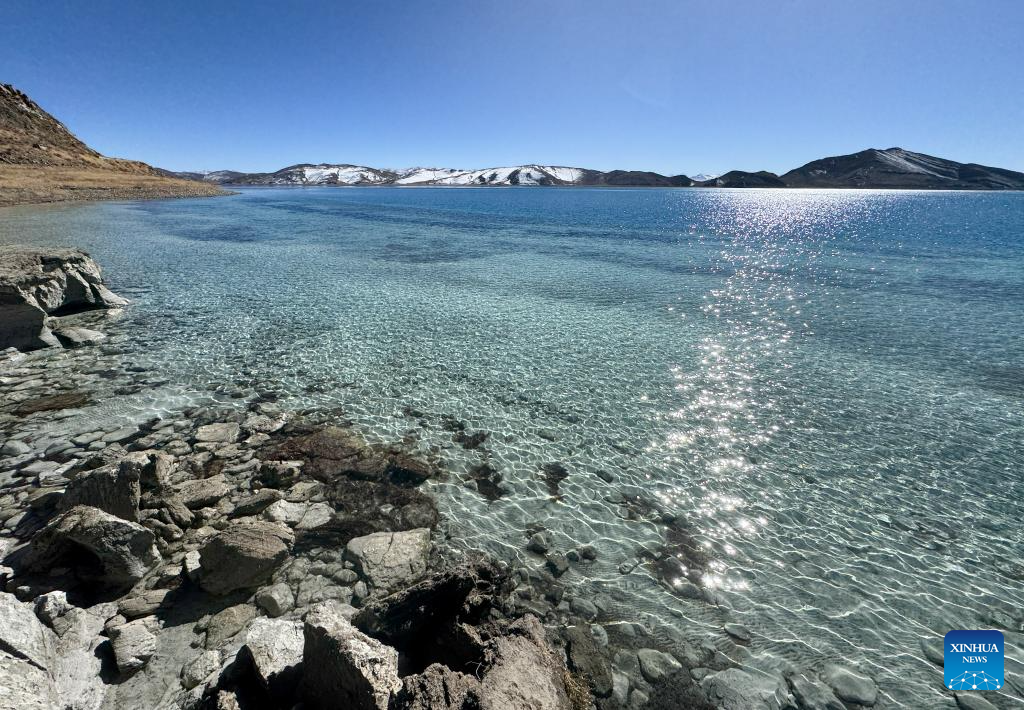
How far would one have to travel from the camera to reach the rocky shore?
415 centimetres

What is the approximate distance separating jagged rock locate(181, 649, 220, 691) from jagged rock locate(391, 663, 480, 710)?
246 centimetres

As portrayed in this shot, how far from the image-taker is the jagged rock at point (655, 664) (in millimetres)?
5332

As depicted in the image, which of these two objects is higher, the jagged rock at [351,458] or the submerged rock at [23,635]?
the submerged rock at [23,635]

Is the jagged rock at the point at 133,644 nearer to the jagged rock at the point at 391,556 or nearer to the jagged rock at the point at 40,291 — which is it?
the jagged rock at the point at 391,556

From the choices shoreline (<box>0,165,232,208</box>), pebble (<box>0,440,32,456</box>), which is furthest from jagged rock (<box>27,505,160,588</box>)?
shoreline (<box>0,165,232,208</box>)

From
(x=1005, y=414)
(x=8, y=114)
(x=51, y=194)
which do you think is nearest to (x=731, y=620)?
(x=1005, y=414)

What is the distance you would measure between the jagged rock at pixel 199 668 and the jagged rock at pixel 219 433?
16.8 feet

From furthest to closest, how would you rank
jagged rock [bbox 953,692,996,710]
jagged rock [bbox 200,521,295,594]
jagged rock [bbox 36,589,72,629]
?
jagged rock [bbox 200,521,295,594] < jagged rock [bbox 953,692,996,710] < jagged rock [bbox 36,589,72,629]

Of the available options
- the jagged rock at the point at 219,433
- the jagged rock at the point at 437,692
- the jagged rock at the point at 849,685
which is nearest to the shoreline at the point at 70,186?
the jagged rock at the point at 219,433

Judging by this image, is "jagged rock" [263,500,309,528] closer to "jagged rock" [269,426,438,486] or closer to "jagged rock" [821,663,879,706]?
Result: "jagged rock" [269,426,438,486]

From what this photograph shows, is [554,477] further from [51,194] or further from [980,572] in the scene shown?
[51,194]

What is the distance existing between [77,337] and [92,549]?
11.9m

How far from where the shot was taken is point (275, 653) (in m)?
4.36
